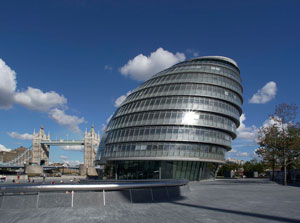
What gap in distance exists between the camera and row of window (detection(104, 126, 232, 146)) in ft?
174

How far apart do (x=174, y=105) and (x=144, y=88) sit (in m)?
10.5

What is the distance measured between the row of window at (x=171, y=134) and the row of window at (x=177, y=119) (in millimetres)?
1145

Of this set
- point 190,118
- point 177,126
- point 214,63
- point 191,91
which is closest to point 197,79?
point 191,91

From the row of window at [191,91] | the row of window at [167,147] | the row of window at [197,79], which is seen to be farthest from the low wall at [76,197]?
the row of window at [197,79]

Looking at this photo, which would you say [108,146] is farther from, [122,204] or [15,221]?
[15,221]

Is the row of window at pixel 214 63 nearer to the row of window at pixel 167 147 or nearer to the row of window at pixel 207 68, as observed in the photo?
the row of window at pixel 207 68

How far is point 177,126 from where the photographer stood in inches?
2111

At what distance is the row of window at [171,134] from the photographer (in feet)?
174

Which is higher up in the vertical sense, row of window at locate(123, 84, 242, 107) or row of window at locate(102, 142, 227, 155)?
row of window at locate(123, 84, 242, 107)

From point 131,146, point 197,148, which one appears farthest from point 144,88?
point 197,148

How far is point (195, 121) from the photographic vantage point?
178 ft

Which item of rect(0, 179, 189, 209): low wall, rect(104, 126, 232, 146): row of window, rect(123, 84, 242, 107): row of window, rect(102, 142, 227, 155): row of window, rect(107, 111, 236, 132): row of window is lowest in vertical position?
rect(0, 179, 189, 209): low wall

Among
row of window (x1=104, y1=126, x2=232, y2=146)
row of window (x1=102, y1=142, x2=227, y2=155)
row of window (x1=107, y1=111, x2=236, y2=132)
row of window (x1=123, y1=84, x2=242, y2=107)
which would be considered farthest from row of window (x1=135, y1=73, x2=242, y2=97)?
row of window (x1=102, y1=142, x2=227, y2=155)

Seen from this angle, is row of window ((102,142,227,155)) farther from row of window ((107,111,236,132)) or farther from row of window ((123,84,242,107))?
row of window ((123,84,242,107))
